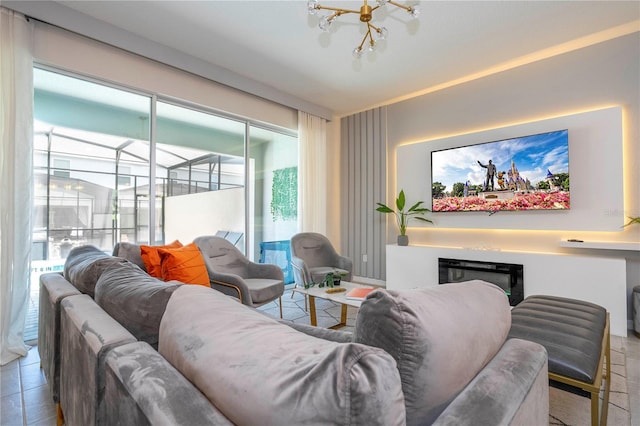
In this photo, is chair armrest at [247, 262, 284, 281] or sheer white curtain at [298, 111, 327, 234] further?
sheer white curtain at [298, 111, 327, 234]

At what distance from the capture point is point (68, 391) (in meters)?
1.22

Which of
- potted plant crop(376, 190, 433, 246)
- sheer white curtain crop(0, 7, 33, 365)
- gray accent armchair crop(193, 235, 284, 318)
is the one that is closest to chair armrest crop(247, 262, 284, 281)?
gray accent armchair crop(193, 235, 284, 318)

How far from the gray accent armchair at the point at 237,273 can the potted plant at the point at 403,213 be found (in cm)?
188

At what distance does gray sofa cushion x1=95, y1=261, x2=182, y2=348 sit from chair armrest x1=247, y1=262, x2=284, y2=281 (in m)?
1.85

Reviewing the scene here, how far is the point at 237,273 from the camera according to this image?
3.12 m

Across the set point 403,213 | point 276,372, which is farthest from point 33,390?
point 403,213

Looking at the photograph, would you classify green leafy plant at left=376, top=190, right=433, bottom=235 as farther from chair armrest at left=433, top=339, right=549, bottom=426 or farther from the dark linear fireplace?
chair armrest at left=433, top=339, right=549, bottom=426

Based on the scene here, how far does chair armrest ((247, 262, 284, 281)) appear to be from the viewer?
3.07m

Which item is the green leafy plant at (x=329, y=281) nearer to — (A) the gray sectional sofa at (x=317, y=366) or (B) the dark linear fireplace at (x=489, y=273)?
(B) the dark linear fireplace at (x=489, y=273)

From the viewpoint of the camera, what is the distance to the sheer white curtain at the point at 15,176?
231 centimetres

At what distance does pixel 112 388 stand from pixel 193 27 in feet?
10.0

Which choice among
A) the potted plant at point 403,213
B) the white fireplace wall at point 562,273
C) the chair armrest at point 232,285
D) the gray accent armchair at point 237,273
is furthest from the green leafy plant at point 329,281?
the potted plant at point 403,213

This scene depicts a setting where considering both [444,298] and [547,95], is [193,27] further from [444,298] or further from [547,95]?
[547,95]

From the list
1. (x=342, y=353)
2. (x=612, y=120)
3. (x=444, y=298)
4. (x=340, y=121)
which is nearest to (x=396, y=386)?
(x=342, y=353)
